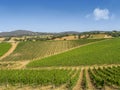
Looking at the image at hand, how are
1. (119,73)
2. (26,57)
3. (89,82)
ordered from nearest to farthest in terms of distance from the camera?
(89,82)
(119,73)
(26,57)

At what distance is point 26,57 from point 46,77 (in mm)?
45868

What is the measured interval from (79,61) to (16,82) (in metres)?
28.5

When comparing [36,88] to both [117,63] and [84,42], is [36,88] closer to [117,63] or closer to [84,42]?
[117,63]

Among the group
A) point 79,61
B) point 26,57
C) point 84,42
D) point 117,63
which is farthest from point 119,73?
point 84,42

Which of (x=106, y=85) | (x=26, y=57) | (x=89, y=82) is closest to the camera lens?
(x=106, y=85)

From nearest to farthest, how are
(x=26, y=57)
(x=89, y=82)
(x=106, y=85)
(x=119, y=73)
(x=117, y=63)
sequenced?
(x=106, y=85), (x=89, y=82), (x=119, y=73), (x=117, y=63), (x=26, y=57)

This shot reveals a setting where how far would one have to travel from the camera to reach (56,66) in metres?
66.1

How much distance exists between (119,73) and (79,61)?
23.4m

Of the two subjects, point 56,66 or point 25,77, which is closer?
point 25,77

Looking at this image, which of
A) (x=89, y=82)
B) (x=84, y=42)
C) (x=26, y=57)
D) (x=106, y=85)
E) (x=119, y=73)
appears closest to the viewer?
(x=106, y=85)

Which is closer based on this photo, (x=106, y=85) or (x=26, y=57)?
(x=106, y=85)

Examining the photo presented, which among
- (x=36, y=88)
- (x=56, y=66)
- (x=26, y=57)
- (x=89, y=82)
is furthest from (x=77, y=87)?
(x=26, y=57)

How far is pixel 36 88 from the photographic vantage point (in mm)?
39469

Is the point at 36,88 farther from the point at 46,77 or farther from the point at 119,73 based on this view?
the point at 119,73
